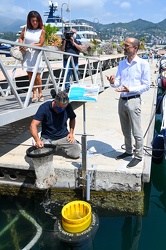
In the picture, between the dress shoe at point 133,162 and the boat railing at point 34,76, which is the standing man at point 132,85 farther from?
the boat railing at point 34,76

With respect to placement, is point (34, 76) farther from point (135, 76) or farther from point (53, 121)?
point (135, 76)

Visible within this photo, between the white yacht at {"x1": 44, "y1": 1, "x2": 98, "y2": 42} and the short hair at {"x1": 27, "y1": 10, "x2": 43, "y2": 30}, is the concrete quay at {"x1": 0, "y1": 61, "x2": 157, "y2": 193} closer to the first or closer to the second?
the short hair at {"x1": 27, "y1": 10, "x2": 43, "y2": 30}

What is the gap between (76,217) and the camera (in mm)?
3703

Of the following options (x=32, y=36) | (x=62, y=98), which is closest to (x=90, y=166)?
(x=62, y=98)

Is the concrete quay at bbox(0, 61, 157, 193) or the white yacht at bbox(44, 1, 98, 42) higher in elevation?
the white yacht at bbox(44, 1, 98, 42)

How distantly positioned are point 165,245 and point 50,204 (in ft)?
5.76

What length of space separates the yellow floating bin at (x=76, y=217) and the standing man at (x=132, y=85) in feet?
3.12

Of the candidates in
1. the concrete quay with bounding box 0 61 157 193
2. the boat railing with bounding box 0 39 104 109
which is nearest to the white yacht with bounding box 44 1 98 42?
the boat railing with bounding box 0 39 104 109

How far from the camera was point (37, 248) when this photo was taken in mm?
3555

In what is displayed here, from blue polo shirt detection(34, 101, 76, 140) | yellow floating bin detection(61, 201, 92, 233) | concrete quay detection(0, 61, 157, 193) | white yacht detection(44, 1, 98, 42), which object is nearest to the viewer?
yellow floating bin detection(61, 201, 92, 233)

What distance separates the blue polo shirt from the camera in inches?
167

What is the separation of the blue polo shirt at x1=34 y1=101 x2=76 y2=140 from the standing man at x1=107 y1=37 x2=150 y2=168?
34.9 inches

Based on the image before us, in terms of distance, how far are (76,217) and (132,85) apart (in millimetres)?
1932

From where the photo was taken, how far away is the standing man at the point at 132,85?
3744 millimetres
